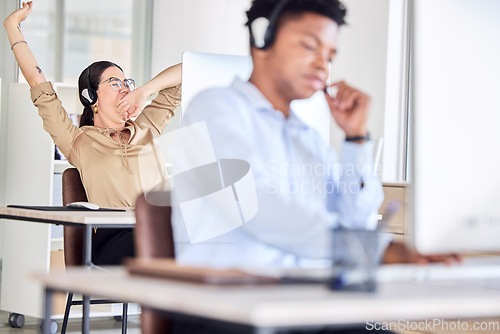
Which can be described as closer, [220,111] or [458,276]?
[458,276]

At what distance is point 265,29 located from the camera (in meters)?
1.60

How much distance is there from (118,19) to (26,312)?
2.44 m

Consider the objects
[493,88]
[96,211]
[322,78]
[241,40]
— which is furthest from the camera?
[241,40]

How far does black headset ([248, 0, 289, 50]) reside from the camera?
5.14 ft

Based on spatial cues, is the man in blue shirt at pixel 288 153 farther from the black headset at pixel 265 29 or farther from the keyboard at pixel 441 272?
the keyboard at pixel 441 272

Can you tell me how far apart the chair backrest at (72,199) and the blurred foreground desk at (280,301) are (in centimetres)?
201

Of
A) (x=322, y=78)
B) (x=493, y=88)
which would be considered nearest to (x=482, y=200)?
(x=493, y=88)

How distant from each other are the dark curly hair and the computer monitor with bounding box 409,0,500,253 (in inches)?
16.8

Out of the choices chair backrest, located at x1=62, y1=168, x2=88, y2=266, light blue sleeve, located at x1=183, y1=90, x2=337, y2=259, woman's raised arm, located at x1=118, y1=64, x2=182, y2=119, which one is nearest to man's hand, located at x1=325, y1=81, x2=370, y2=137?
light blue sleeve, located at x1=183, y1=90, x2=337, y2=259

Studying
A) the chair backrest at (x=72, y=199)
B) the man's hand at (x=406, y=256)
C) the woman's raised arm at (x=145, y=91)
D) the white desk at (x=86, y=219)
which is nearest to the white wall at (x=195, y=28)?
the woman's raised arm at (x=145, y=91)

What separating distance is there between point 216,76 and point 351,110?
1.72ft

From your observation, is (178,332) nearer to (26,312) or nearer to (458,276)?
(458,276)

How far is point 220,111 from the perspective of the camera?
155cm

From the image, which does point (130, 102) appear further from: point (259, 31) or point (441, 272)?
point (441, 272)
